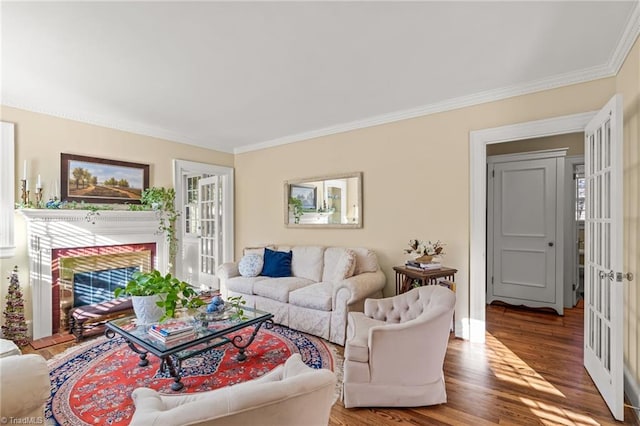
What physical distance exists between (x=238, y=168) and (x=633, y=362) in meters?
5.29

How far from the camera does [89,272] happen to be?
3695 millimetres

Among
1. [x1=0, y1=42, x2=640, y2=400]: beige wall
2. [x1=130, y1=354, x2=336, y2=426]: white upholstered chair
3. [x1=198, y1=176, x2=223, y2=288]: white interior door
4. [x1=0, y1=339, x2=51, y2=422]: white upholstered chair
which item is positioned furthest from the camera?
[x1=198, y1=176, x2=223, y2=288]: white interior door

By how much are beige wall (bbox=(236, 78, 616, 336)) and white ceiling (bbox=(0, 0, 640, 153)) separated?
162mm

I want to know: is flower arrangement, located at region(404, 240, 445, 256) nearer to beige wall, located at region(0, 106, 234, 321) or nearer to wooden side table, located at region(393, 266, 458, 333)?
wooden side table, located at region(393, 266, 458, 333)

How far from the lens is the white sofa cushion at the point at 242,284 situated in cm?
390

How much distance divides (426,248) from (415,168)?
0.97m

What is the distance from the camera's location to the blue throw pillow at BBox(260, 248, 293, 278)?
13.6 feet

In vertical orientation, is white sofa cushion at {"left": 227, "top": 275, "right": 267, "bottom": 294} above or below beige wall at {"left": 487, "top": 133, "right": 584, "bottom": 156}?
below

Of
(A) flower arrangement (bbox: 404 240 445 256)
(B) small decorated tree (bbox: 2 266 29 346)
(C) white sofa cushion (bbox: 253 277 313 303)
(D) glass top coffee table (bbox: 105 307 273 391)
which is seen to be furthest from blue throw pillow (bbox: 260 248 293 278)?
(B) small decorated tree (bbox: 2 266 29 346)

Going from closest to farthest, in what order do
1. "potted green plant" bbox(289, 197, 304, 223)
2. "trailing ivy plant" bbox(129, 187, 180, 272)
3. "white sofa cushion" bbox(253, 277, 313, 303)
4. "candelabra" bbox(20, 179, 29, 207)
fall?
"candelabra" bbox(20, 179, 29, 207), "white sofa cushion" bbox(253, 277, 313, 303), "trailing ivy plant" bbox(129, 187, 180, 272), "potted green plant" bbox(289, 197, 304, 223)

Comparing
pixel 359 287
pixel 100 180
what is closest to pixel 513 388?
pixel 359 287

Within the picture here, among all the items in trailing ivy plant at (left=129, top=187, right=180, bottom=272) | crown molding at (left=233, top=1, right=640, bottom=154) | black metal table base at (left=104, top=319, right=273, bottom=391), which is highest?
crown molding at (left=233, top=1, right=640, bottom=154)

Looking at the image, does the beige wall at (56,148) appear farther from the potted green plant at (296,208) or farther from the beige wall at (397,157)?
the potted green plant at (296,208)

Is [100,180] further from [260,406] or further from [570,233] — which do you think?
[570,233]
